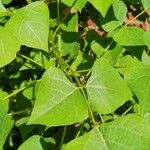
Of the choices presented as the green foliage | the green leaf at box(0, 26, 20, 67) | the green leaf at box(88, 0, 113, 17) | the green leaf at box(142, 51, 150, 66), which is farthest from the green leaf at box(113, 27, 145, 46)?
the green leaf at box(0, 26, 20, 67)

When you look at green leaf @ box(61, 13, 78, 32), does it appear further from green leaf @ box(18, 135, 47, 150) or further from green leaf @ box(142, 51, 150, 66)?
green leaf @ box(18, 135, 47, 150)

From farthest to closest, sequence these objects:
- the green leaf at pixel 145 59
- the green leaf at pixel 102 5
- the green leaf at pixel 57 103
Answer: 1. the green leaf at pixel 145 59
2. the green leaf at pixel 102 5
3. the green leaf at pixel 57 103

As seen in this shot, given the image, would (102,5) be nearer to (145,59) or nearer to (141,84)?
(141,84)

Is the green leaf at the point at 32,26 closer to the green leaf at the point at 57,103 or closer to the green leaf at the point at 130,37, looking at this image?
→ the green leaf at the point at 57,103

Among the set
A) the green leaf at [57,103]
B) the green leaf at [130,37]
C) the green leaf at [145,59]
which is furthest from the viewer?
the green leaf at [145,59]

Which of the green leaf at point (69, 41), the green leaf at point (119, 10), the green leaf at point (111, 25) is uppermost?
the green leaf at point (119, 10)

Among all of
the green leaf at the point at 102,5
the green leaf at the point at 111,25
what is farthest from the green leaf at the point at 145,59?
the green leaf at the point at 102,5
